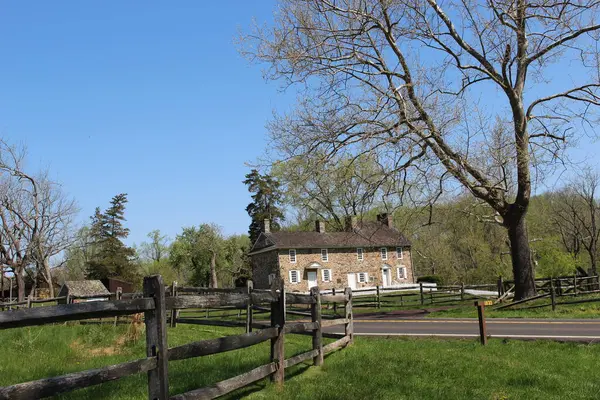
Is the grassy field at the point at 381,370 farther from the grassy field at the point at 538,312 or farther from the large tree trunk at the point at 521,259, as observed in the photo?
the large tree trunk at the point at 521,259

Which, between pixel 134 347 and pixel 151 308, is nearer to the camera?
pixel 151 308

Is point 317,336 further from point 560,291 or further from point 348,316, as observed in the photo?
point 560,291

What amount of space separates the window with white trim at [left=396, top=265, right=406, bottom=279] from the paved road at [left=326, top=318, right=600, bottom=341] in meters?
43.7

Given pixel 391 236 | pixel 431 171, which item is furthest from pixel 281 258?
pixel 431 171

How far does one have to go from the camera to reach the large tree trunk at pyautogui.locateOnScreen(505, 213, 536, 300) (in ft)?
74.4

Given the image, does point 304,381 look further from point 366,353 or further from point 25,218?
point 25,218

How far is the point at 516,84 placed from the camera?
70.4ft

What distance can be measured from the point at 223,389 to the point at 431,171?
17010mm

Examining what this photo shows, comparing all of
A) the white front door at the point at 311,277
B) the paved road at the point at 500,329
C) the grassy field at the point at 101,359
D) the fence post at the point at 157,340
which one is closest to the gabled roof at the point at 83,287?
the white front door at the point at 311,277

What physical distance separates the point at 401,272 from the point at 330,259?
929 cm

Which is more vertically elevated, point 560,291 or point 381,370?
point 381,370

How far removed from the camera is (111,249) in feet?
234

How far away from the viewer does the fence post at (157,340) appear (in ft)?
14.9

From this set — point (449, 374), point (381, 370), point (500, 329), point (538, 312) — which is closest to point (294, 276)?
point (538, 312)
